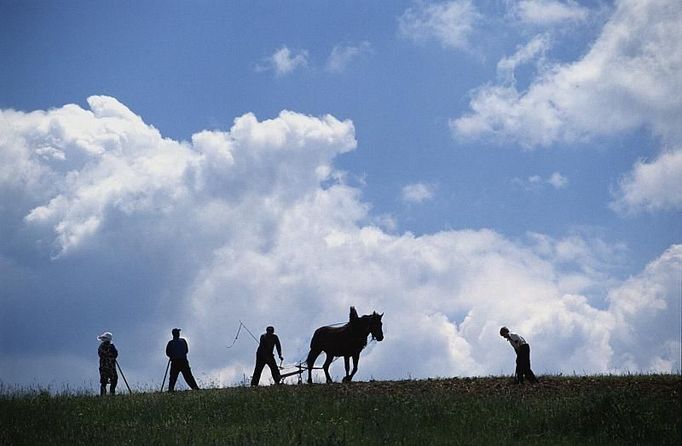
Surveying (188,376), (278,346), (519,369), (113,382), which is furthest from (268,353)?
(519,369)

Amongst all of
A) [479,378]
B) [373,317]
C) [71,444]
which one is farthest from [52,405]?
[479,378]

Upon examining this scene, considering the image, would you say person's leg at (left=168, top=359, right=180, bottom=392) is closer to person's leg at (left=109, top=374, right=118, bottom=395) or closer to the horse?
person's leg at (left=109, top=374, right=118, bottom=395)

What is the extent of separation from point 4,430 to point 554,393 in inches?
543

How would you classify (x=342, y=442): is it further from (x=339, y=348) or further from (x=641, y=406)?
(x=339, y=348)

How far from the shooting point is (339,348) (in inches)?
1086

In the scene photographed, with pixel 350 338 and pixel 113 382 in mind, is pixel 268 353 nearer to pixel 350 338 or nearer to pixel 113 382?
pixel 350 338

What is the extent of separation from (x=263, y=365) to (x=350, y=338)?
3165 millimetres

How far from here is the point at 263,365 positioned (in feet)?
93.1

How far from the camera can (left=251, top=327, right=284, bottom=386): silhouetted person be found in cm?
2812

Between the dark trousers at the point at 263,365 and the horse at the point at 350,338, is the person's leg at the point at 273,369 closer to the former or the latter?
the dark trousers at the point at 263,365

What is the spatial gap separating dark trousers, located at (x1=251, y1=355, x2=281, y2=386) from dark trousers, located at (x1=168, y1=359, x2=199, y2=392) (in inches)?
78.1

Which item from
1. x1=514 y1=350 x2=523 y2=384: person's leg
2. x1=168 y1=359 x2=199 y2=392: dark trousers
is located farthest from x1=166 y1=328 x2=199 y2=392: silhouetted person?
x1=514 y1=350 x2=523 y2=384: person's leg

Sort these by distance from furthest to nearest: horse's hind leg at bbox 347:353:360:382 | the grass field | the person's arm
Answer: the person's arm, horse's hind leg at bbox 347:353:360:382, the grass field

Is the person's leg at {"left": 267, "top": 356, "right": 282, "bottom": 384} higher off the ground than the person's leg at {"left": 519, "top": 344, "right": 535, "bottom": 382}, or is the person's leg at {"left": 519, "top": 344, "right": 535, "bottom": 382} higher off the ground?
the person's leg at {"left": 267, "top": 356, "right": 282, "bottom": 384}
